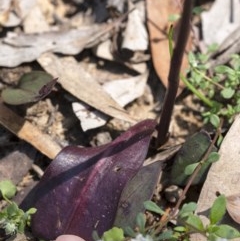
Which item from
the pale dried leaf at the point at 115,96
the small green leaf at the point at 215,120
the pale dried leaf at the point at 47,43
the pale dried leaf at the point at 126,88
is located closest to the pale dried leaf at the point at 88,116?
the pale dried leaf at the point at 115,96

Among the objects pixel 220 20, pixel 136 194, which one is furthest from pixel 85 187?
pixel 220 20

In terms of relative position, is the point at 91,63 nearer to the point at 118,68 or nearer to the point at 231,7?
the point at 118,68

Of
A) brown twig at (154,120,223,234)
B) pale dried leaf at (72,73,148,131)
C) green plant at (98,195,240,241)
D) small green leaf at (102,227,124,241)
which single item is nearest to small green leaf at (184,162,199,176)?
brown twig at (154,120,223,234)

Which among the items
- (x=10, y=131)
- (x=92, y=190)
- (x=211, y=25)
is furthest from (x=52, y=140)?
(x=211, y=25)

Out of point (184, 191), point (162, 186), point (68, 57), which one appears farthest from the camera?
point (68, 57)

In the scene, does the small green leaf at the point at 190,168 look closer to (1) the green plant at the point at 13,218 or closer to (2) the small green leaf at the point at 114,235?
(2) the small green leaf at the point at 114,235

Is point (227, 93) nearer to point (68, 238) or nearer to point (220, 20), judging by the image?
point (220, 20)
